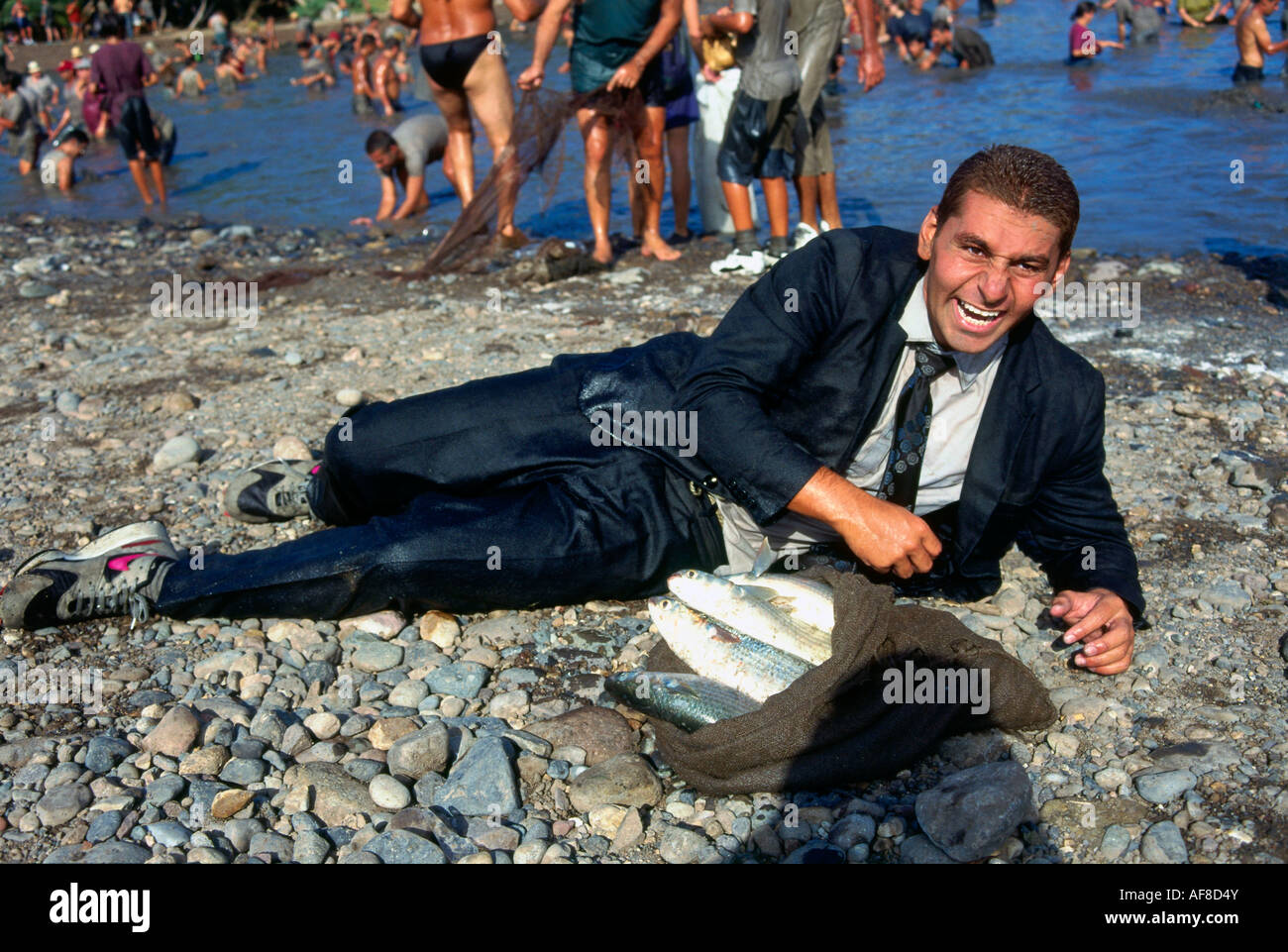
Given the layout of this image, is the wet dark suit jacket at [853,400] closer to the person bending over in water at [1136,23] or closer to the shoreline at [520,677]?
the shoreline at [520,677]

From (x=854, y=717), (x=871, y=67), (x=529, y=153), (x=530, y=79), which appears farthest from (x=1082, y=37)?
(x=854, y=717)

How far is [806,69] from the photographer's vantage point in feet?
24.0

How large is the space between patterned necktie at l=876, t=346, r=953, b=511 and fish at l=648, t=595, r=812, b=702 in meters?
0.64

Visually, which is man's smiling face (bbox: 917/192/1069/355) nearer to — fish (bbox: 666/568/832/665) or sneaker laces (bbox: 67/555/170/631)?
fish (bbox: 666/568/832/665)

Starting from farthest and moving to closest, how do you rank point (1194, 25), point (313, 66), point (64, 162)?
point (313, 66), point (1194, 25), point (64, 162)

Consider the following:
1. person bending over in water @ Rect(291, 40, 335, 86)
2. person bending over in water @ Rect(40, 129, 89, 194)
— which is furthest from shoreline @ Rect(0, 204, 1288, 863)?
person bending over in water @ Rect(291, 40, 335, 86)

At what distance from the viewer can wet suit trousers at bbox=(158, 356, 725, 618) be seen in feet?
10.9

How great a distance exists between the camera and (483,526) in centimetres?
331

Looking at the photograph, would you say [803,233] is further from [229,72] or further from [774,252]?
[229,72]

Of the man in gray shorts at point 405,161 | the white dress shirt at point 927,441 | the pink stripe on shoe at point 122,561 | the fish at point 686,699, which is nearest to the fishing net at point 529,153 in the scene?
the man in gray shorts at point 405,161

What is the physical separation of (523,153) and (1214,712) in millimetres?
5806

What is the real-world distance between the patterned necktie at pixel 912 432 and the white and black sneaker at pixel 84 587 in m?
→ 2.37

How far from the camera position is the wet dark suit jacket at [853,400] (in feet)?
9.75

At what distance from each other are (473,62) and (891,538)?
6.67 metres
